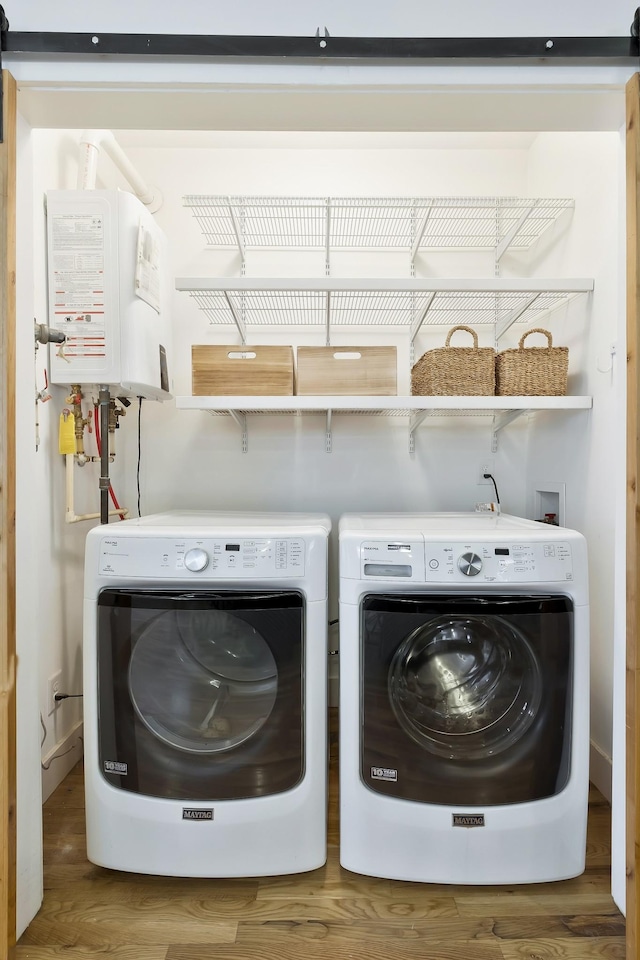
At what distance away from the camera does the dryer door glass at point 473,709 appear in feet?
4.53

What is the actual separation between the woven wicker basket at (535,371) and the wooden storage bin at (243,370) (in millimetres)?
775

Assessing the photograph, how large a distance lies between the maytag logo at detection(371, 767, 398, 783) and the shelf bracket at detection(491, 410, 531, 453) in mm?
1465

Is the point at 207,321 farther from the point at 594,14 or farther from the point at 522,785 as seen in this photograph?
the point at 522,785

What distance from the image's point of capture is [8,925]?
115 centimetres

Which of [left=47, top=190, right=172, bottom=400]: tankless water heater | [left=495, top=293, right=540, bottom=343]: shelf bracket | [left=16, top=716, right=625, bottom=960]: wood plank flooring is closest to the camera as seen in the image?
[left=16, top=716, right=625, bottom=960]: wood plank flooring

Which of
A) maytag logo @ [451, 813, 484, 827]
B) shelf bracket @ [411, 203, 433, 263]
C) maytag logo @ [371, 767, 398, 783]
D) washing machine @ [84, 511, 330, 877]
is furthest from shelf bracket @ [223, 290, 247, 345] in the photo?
maytag logo @ [451, 813, 484, 827]

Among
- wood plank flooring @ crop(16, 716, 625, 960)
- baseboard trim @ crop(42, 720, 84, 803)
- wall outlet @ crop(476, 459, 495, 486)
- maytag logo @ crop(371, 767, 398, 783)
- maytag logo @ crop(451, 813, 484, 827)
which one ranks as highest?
wall outlet @ crop(476, 459, 495, 486)

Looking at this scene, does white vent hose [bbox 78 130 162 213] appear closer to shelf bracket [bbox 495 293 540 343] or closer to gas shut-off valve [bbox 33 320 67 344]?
gas shut-off valve [bbox 33 320 67 344]

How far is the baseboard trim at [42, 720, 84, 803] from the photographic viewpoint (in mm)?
1787

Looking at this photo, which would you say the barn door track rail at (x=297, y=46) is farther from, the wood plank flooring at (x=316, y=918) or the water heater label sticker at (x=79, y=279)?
the wood plank flooring at (x=316, y=918)

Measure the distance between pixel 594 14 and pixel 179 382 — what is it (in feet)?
6.13

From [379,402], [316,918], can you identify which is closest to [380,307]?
[379,402]

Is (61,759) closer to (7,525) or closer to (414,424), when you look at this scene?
(7,525)

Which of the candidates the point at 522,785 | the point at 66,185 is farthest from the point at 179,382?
the point at 522,785
